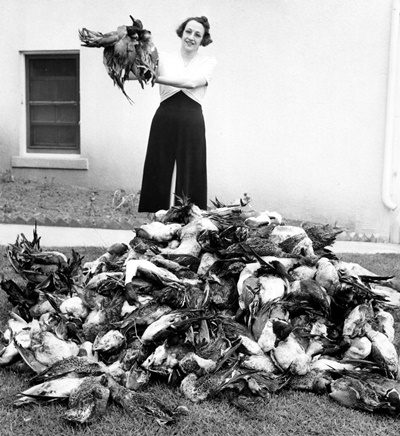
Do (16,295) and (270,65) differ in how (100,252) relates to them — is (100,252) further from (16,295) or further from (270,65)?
(270,65)

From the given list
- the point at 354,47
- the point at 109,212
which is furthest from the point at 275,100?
the point at 109,212

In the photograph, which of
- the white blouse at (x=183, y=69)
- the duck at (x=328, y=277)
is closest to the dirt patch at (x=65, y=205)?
the white blouse at (x=183, y=69)

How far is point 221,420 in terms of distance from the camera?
10.1 ft

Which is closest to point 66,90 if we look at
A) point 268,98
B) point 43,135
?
point 43,135

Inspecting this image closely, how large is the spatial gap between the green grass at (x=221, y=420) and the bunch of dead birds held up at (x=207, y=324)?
0.16ft

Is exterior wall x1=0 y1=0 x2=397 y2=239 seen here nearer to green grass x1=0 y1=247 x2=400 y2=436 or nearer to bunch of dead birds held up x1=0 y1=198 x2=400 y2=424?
bunch of dead birds held up x1=0 y1=198 x2=400 y2=424

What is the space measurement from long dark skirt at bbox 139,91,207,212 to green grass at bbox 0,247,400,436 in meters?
3.36

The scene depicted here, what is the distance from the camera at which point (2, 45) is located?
10102mm

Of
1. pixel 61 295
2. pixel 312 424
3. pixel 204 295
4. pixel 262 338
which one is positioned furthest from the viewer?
pixel 61 295

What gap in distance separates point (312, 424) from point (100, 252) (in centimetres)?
375

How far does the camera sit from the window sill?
33.0ft

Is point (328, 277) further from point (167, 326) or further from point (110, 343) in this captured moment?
point (110, 343)

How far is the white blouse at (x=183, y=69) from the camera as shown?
6003mm

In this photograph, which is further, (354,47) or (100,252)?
(354,47)
